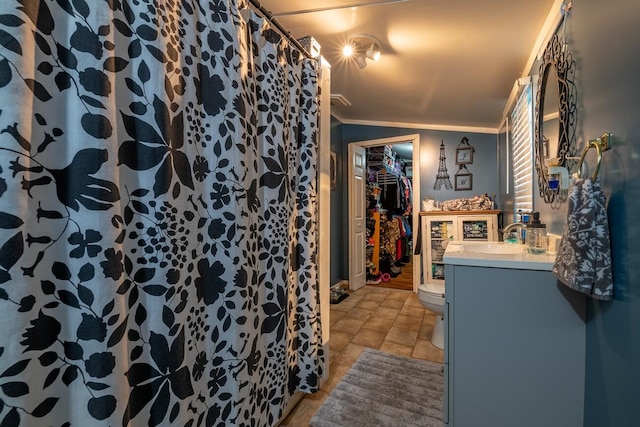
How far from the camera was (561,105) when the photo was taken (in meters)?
1.29

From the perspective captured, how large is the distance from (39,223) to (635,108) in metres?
1.49

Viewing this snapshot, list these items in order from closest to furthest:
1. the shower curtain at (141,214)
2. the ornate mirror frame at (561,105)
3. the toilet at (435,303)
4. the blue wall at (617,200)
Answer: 1. the shower curtain at (141,214)
2. the blue wall at (617,200)
3. the ornate mirror frame at (561,105)
4. the toilet at (435,303)

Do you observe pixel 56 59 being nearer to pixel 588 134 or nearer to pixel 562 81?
pixel 588 134

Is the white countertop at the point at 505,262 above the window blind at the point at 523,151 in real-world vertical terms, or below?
below

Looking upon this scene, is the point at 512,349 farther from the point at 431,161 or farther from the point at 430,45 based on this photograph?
the point at 431,161

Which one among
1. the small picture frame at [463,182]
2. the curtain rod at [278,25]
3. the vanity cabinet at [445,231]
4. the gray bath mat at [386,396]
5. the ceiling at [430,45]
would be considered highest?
the ceiling at [430,45]

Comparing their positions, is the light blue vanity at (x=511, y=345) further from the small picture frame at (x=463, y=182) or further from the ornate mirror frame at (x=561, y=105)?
the small picture frame at (x=463, y=182)

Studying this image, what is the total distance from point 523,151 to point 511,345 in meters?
1.48

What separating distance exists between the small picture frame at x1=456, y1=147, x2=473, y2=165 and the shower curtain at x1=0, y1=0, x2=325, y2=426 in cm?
294

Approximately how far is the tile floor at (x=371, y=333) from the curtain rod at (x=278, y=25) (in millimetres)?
2008

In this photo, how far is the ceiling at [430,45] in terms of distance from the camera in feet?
5.11

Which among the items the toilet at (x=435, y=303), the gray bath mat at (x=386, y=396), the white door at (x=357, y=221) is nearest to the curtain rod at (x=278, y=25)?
the toilet at (x=435, y=303)

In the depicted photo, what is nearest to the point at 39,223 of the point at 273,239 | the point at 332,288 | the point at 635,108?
the point at 273,239

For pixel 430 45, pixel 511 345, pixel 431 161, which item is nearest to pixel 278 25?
pixel 430 45
